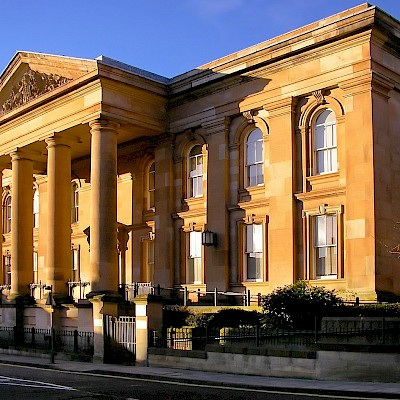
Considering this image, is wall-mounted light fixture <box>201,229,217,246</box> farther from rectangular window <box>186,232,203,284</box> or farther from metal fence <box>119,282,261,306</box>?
→ metal fence <box>119,282,261,306</box>

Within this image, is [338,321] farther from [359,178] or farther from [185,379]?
[359,178]

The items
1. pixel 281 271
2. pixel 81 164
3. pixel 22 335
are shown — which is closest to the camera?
pixel 281 271

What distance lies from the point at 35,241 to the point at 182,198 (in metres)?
13.4

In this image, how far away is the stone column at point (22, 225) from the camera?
36.9 meters

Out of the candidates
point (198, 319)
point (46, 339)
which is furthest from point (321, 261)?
point (46, 339)

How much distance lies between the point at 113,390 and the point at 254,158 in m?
16.1

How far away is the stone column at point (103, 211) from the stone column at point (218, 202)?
13.9ft

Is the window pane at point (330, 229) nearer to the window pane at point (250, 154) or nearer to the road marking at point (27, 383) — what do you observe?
the window pane at point (250, 154)

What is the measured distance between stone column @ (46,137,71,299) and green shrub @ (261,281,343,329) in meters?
13.0

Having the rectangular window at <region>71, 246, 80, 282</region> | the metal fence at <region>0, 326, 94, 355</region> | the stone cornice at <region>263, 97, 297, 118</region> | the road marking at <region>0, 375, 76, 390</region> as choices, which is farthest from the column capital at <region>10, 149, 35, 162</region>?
the road marking at <region>0, 375, 76, 390</region>

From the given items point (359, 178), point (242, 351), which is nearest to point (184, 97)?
point (359, 178)

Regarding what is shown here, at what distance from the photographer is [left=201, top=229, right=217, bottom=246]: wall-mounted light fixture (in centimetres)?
3253

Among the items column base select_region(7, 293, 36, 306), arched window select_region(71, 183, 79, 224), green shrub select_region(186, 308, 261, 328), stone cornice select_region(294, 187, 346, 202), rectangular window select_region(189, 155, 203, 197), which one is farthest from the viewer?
arched window select_region(71, 183, 79, 224)

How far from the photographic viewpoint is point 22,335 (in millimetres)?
33875
